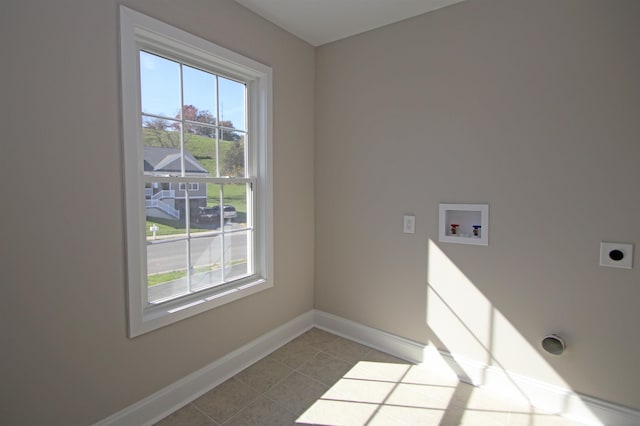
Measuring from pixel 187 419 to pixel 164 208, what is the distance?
118cm

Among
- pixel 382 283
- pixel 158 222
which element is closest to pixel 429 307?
pixel 382 283

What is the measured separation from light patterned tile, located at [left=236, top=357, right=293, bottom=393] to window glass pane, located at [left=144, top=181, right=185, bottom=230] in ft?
3.49

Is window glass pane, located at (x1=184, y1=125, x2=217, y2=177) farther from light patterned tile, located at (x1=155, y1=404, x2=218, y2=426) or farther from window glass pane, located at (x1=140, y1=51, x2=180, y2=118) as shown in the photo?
light patterned tile, located at (x1=155, y1=404, x2=218, y2=426)

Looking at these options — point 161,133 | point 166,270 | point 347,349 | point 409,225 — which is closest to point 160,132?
point 161,133

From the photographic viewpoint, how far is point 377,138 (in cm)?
244

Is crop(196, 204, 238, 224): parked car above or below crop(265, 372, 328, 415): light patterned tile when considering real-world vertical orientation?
above

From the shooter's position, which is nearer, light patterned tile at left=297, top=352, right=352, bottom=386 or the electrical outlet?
light patterned tile at left=297, top=352, right=352, bottom=386

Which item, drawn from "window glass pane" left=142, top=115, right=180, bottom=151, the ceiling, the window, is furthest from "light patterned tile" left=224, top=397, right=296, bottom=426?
the ceiling

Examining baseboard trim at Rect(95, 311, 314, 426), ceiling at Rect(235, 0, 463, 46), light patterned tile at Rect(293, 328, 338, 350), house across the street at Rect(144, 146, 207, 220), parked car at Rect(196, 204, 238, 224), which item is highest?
ceiling at Rect(235, 0, 463, 46)

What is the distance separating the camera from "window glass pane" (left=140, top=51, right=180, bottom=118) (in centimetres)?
172

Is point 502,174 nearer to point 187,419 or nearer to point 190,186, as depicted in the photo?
point 190,186

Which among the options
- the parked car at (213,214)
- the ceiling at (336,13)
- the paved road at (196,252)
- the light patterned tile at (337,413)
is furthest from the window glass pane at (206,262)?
the ceiling at (336,13)

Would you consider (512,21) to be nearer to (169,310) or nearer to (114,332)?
(169,310)

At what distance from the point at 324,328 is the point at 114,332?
1.71 meters
